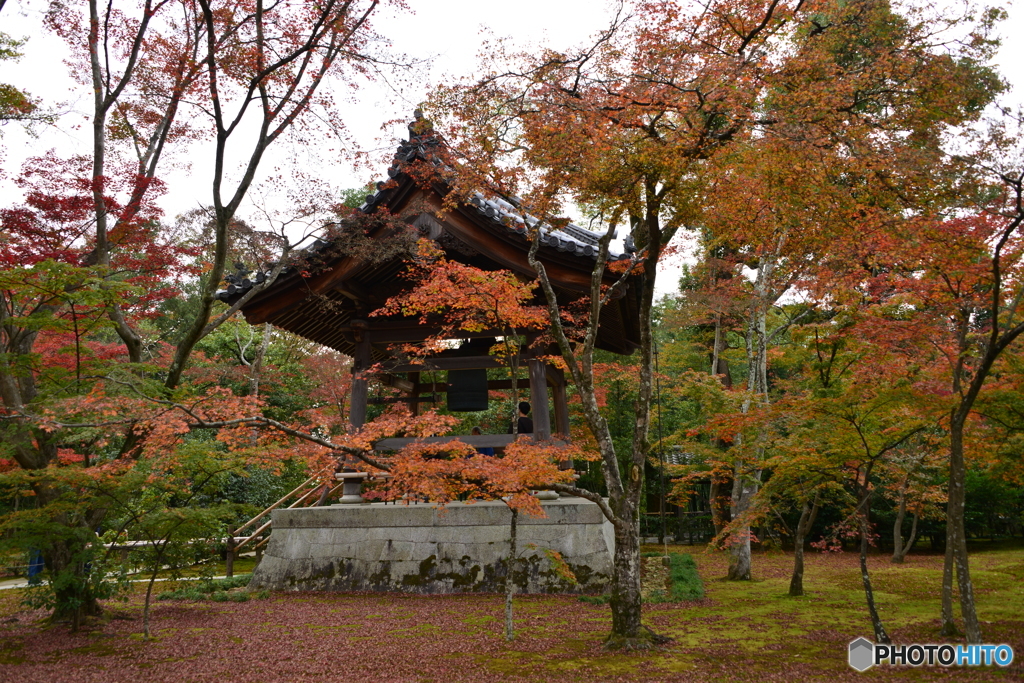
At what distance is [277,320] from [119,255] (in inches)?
95.8

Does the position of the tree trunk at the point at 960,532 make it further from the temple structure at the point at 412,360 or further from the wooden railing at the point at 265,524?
the wooden railing at the point at 265,524

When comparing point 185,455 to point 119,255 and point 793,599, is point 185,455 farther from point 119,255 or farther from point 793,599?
point 793,599

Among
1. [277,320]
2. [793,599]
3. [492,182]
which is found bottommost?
[793,599]

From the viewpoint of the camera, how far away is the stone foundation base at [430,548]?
29.5ft

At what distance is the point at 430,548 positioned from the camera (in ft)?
30.9

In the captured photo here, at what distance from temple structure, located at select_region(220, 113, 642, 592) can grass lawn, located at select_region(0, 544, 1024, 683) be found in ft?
1.87

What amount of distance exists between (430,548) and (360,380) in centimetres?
277

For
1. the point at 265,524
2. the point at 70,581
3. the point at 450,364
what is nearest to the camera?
the point at 70,581

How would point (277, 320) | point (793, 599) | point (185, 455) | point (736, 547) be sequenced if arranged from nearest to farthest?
point (185, 455) < point (793, 599) < point (277, 320) < point (736, 547)

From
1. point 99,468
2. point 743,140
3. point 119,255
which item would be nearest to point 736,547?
point 743,140

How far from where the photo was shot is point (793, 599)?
8.90 m

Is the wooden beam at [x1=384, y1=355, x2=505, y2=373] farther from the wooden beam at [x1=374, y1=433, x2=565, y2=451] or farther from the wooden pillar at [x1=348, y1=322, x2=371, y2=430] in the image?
the wooden beam at [x1=374, y1=433, x2=565, y2=451]

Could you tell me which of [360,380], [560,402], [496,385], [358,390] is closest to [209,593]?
[358,390]

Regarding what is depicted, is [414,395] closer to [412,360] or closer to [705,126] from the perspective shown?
[412,360]
